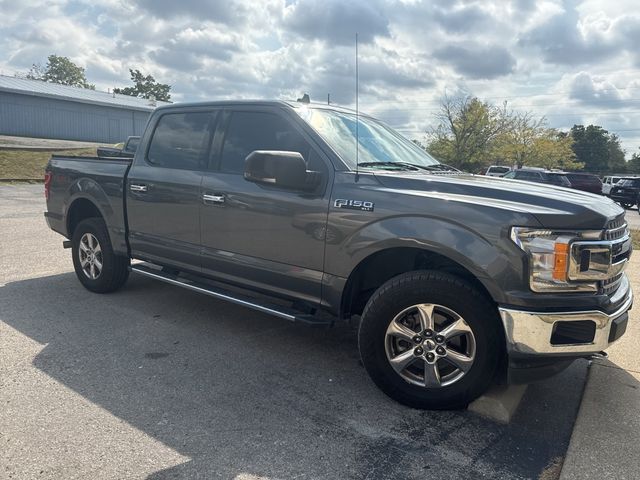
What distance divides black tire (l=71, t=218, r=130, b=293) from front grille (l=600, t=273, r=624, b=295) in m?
4.27

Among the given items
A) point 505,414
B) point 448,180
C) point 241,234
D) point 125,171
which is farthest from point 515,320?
point 125,171

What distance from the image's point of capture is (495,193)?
3139mm

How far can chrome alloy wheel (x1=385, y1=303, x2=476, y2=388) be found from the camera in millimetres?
3125

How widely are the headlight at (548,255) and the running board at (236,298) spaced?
142 cm

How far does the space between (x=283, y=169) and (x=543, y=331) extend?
187cm

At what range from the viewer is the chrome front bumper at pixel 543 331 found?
9.36 ft

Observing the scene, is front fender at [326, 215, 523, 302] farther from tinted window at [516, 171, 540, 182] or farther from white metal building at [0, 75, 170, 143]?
white metal building at [0, 75, 170, 143]

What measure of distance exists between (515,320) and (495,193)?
2.50 feet

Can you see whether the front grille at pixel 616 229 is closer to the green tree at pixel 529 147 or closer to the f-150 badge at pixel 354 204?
the f-150 badge at pixel 354 204

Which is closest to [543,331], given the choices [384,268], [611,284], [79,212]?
[611,284]

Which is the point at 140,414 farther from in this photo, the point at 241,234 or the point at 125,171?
the point at 125,171

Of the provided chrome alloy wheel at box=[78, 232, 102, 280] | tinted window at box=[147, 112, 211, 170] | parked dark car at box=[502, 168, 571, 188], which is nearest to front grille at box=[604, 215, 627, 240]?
tinted window at box=[147, 112, 211, 170]

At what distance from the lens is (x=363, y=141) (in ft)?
13.5

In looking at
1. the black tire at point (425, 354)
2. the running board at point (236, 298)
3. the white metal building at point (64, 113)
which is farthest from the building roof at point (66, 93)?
the black tire at point (425, 354)
